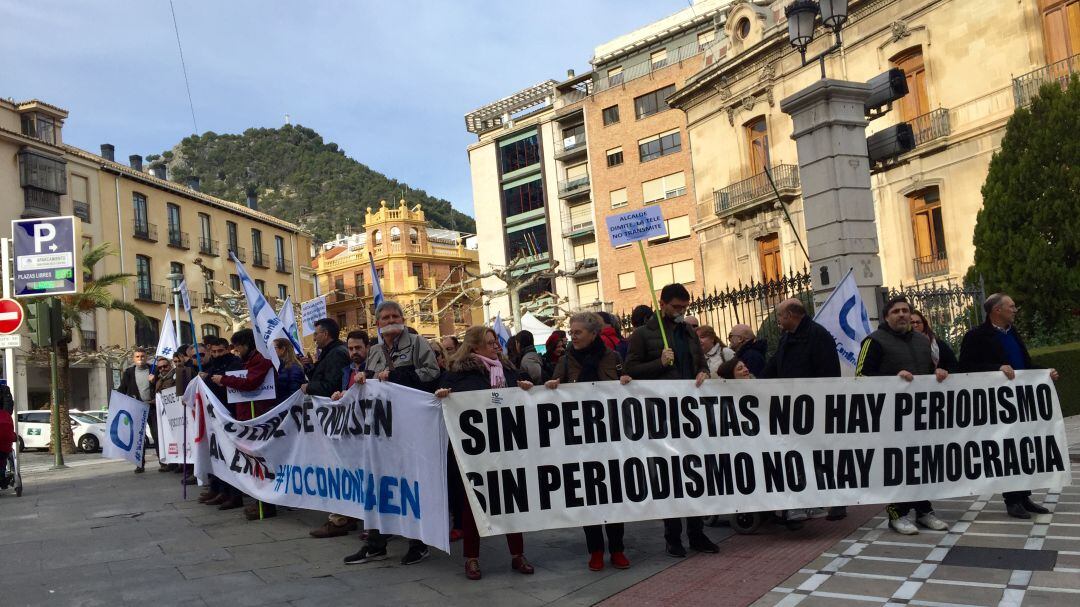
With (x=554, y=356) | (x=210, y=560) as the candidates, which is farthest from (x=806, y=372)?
(x=210, y=560)

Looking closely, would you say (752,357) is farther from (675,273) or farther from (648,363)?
(675,273)

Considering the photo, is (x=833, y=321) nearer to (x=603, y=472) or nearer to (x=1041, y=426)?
(x=1041, y=426)

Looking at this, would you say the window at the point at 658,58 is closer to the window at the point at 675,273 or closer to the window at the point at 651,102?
the window at the point at 651,102

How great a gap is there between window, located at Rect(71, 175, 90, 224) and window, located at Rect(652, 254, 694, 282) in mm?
26842

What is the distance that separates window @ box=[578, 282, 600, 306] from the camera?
50.5 m

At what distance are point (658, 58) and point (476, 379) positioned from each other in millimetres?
43175

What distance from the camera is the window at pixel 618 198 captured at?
47.2 metres

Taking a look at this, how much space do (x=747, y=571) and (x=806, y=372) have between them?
1.80 metres

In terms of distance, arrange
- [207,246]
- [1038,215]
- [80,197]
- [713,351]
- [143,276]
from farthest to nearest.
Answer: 1. [207,246]
2. [143,276]
3. [80,197]
4. [1038,215]
5. [713,351]

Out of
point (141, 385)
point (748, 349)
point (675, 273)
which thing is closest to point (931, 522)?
point (748, 349)

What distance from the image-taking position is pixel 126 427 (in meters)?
13.7

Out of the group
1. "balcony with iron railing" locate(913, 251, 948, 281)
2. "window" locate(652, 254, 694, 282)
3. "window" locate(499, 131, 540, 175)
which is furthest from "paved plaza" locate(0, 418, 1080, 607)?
"window" locate(499, 131, 540, 175)

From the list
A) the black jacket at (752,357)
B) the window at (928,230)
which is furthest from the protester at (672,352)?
the window at (928,230)

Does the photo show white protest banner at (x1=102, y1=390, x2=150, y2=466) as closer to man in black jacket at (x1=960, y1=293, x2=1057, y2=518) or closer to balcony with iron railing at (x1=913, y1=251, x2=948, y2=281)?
man in black jacket at (x1=960, y1=293, x2=1057, y2=518)
